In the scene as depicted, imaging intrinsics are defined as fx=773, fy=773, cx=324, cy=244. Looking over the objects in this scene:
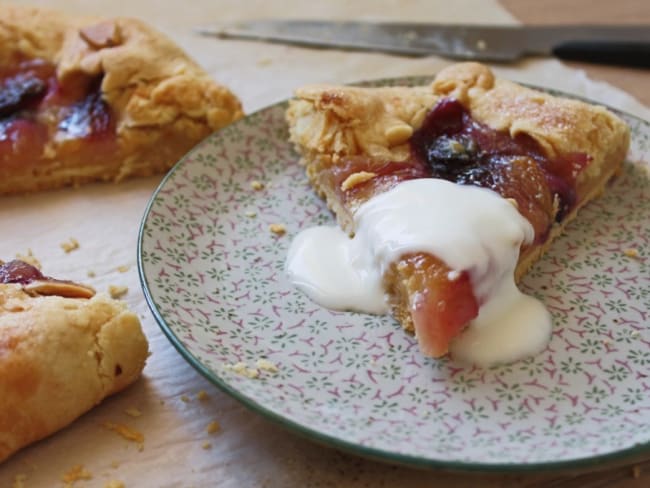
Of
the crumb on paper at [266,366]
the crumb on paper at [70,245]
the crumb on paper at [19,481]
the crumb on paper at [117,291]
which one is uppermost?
the crumb on paper at [266,366]

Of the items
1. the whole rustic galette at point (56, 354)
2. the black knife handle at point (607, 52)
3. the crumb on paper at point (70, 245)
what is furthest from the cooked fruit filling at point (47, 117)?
the black knife handle at point (607, 52)

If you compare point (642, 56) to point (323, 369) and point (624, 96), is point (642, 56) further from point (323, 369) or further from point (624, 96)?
point (323, 369)

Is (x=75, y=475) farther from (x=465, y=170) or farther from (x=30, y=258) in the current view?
(x=465, y=170)

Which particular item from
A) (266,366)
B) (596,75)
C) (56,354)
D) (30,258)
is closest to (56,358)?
(56,354)

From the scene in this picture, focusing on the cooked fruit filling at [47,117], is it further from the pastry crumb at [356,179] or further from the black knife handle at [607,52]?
the black knife handle at [607,52]

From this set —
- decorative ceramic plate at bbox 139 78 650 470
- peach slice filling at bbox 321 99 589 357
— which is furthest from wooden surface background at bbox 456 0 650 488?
peach slice filling at bbox 321 99 589 357

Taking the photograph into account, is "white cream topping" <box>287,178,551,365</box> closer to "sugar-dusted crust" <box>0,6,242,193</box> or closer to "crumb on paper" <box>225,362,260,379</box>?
"crumb on paper" <box>225,362,260,379</box>
